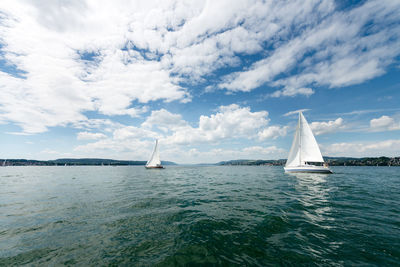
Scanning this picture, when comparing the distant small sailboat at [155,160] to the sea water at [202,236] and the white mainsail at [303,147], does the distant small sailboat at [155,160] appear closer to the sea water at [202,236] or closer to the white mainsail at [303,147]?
the white mainsail at [303,147]

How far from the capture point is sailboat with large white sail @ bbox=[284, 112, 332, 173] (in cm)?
4938

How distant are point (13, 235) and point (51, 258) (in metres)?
4.85

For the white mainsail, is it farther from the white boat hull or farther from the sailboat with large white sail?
the white boat hull

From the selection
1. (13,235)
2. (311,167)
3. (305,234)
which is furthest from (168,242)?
(311,167)

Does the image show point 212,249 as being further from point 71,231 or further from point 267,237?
point 71,231

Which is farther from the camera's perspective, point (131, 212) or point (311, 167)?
point (311, 167)

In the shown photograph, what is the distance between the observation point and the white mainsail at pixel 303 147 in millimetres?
49719

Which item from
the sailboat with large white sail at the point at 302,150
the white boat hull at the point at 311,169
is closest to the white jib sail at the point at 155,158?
the sailboat with large white sail at the point at 302,150

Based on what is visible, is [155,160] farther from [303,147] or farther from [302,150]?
[303,147]

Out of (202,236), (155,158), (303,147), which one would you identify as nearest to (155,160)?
(155,158)

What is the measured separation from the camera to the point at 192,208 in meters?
13.6

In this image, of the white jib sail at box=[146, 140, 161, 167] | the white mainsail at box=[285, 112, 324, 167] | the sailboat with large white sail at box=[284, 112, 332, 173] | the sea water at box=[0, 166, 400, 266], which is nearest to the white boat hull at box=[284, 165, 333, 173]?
the sailboat with large white sail at box=[284, 112, 332, 173]

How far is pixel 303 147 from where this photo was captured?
5094cm

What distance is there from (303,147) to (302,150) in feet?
3.37
